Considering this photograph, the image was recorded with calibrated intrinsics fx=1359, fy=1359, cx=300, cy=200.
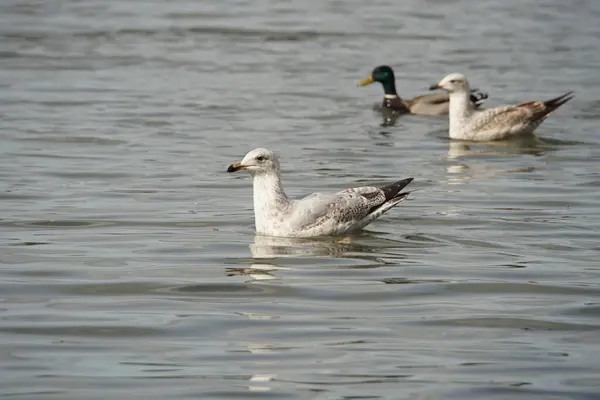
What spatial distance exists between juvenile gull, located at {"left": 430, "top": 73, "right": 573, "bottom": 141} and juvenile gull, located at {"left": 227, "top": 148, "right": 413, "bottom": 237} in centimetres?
720

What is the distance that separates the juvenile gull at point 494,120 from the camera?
19.4 metres

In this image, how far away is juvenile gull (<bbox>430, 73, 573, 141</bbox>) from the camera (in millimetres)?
19391

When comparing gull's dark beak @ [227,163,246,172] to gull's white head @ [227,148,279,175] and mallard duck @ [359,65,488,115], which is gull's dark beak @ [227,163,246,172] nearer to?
gull's white head @ [227,148,279,175]

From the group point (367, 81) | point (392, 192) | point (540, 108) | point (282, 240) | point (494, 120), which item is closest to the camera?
point (282, 240)

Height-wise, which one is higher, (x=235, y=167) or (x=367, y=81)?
(x=367, y=81)

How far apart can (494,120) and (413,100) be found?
3.35 m

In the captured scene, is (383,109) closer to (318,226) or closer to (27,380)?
(318,226)

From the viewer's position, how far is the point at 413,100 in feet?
74.2

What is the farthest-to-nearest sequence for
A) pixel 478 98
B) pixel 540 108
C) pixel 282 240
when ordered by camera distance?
pixel 478 98 < pixel 540 108 < pixel 282 240

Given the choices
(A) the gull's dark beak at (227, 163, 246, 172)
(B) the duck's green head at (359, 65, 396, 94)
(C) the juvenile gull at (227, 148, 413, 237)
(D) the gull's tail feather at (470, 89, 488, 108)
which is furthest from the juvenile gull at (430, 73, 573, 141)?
(A) the gull's dark beak at (227, 163, 246, 172)

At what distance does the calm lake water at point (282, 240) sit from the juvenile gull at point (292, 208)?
0.19 metres

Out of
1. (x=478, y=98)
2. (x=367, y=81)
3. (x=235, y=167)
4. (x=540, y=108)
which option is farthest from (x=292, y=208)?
(x=367, y=81)

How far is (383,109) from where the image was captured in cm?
2266

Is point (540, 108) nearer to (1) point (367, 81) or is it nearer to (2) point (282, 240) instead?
(1) point (367, 81)
